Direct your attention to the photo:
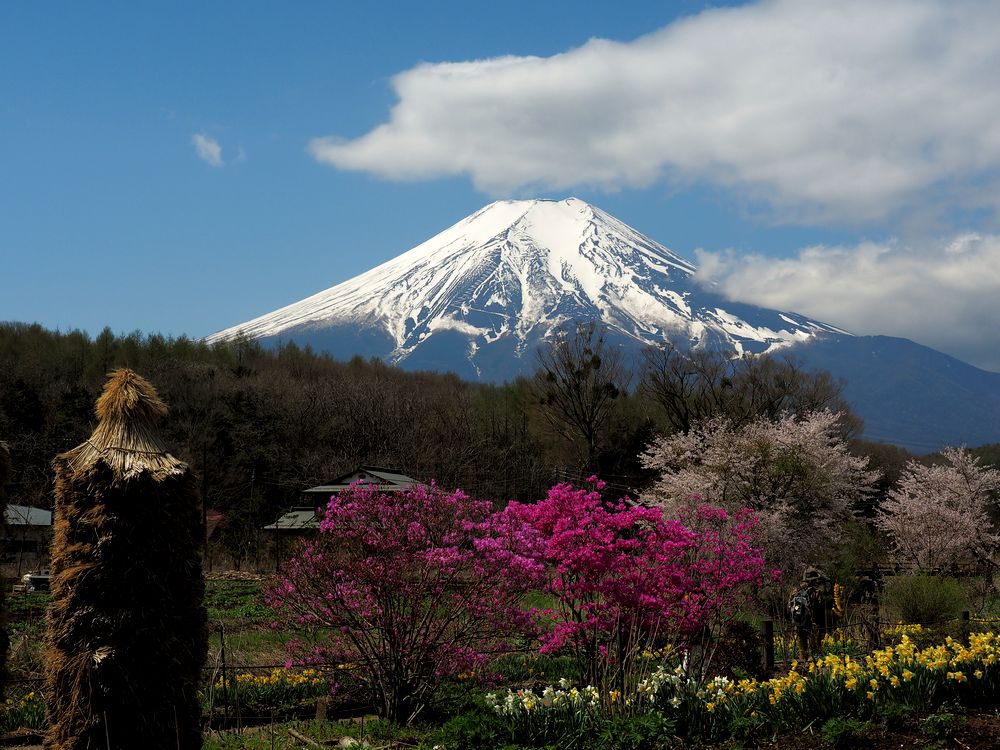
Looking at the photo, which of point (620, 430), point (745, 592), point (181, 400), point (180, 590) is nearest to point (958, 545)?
point (745, 592)

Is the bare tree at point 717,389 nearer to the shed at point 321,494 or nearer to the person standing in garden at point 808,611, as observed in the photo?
the shed at point 321,494

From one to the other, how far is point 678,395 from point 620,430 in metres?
4.37

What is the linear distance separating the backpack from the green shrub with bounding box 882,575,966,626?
483 centimetres

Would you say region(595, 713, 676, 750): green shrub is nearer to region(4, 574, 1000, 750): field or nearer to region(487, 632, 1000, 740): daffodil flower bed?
region(4, 574, 1000, 750): field

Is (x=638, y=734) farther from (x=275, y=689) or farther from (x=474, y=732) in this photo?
(x=275, y=689)

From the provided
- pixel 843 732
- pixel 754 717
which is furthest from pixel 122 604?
pixel 843 732

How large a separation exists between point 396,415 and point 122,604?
54061mm

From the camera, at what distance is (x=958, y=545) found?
90.4 feet

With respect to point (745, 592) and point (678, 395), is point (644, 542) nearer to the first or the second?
point (745, 592)

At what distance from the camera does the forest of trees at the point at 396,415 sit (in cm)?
5369

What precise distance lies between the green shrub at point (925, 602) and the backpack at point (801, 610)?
4.83 meters

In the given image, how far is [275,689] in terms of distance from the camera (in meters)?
12.7

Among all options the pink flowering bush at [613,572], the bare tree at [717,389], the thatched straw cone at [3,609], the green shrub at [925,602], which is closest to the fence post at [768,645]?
the pink flowering bush at [613,572]

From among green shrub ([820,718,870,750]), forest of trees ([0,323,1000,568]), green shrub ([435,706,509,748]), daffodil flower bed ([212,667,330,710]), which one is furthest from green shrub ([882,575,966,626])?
forest of trees ([0,323,1000,568])
